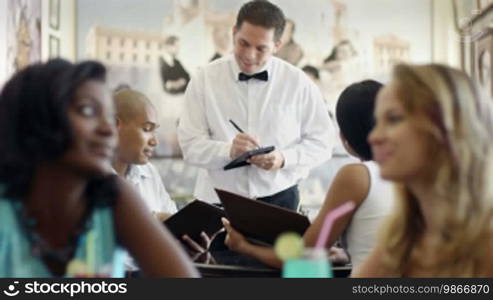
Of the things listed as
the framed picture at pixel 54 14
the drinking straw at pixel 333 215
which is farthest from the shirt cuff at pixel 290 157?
the framed picture at pixel 54 14

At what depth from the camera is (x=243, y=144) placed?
2.30m

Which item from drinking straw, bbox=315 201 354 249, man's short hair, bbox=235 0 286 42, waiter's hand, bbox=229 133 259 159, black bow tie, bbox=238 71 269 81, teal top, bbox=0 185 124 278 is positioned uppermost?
man's short hair, bbox=235 0 286 42

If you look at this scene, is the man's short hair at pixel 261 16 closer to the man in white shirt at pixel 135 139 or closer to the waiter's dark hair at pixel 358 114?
the man in white shirt at pixel 135 139

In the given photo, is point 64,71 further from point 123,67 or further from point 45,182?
point 123,67

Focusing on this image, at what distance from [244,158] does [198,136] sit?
267mm

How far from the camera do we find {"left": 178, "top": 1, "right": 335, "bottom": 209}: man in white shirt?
8.00 ft

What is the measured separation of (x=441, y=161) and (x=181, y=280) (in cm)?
36

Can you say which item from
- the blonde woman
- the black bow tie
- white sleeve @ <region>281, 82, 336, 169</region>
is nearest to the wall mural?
the black bow tie

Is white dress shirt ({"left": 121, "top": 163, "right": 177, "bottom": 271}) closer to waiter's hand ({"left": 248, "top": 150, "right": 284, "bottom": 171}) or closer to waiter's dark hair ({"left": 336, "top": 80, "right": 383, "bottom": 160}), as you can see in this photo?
waiter's hand ({"left": 248, "top": 150, "right": 284, "bottom": 171})

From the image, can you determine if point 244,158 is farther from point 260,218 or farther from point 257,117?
point 260,218

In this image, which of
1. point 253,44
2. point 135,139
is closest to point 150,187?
point 135,139

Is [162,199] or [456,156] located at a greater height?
[456,156]

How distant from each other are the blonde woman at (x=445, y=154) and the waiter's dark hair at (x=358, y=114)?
480mm

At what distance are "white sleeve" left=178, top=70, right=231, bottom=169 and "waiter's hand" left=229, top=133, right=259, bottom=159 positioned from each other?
61mm
